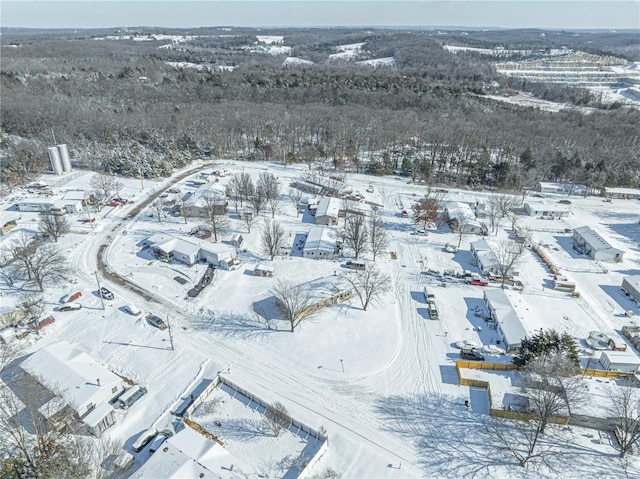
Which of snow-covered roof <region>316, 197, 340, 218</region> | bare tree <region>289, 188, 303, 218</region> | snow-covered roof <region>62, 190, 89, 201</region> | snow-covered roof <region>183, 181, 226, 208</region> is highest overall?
snow-covered roof <region>62, 190, 89, 201</region>

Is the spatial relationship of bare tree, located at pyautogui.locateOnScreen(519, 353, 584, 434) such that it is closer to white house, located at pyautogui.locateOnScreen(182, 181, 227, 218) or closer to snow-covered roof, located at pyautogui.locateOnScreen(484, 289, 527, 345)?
snow-covered roof, located at pyautogui.locateOnScreen(484, 289, 527, 345)

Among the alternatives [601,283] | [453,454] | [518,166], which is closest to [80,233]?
[453,454]

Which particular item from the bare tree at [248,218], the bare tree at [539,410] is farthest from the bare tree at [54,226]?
the bare tree at [539,410]

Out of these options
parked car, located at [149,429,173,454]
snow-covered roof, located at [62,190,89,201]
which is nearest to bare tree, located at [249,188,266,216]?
snow-covered roof, located at [62,190,89,201]

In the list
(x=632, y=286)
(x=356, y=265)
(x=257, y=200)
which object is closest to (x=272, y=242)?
(x=356, y=265)

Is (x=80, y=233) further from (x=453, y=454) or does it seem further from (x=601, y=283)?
(x=601, y=283)

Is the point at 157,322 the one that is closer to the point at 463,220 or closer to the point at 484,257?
the point at 484,257

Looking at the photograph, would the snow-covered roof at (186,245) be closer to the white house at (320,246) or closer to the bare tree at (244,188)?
the white house at (320,246)
